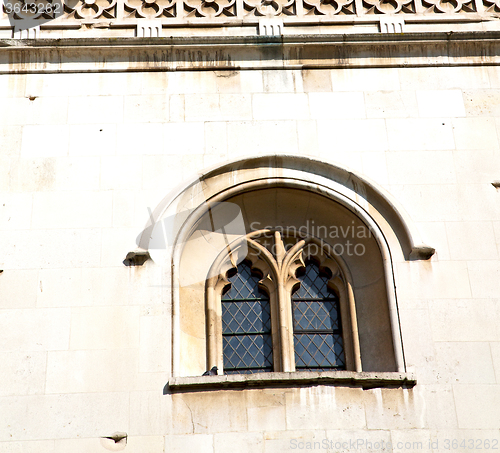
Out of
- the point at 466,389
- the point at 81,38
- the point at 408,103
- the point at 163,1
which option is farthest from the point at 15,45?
the point at 466,389

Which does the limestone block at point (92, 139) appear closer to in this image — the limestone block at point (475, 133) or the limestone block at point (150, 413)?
the limestone block at point (150, 413)

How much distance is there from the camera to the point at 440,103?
12.1 metres

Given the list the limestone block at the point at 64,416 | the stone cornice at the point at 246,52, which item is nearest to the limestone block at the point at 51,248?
the limestone block at the point at 64,416

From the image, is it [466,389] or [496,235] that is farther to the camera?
[496,235]

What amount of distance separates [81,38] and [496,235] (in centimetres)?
649

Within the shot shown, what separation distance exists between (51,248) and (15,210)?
0.79 metres

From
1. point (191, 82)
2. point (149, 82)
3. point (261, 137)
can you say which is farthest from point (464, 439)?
point (149, 82)

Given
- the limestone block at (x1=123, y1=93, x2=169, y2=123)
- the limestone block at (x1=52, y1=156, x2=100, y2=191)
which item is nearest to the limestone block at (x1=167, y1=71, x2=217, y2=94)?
the limestone block at (x1=123, y1=93, x2=169, y2=123)

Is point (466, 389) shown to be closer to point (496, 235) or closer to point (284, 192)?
point (496, 235)

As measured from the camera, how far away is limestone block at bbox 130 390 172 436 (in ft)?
31.6

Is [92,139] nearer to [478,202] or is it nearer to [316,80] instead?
[316,80]

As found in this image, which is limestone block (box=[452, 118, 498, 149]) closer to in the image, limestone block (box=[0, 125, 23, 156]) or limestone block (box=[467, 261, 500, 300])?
limestone block (box=[467, 261, 500, 300])

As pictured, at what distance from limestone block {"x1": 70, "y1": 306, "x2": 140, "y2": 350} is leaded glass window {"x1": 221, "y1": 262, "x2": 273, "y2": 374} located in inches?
54.7

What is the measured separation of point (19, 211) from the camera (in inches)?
436
